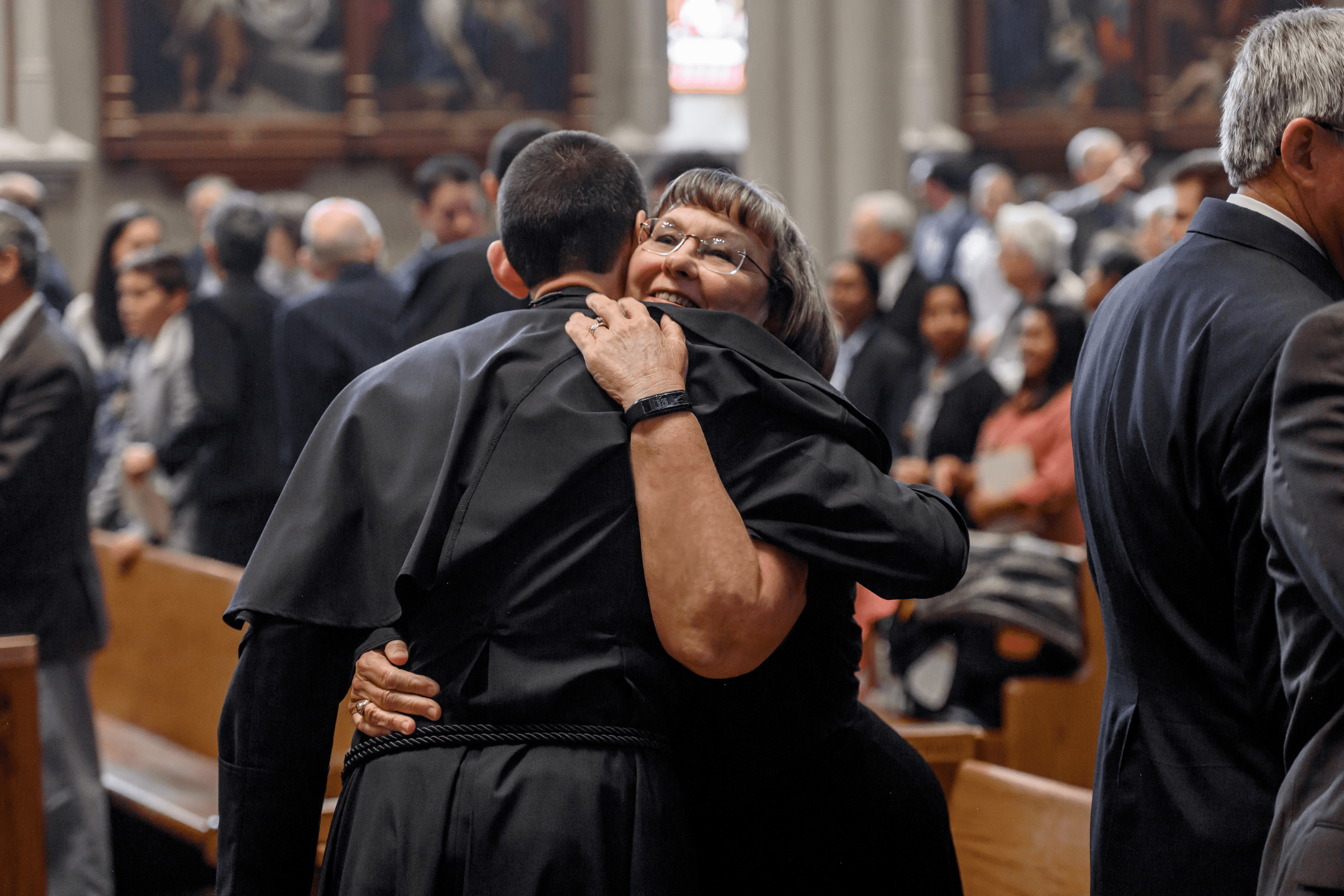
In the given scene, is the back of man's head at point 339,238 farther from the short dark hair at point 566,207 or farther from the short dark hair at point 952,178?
the short dark hair at point 566,207

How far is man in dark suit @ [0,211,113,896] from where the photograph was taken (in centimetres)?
427

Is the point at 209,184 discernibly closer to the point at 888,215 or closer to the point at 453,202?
the point at 888,215

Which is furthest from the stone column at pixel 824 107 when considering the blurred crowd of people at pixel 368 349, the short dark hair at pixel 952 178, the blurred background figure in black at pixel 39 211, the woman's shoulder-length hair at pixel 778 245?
the woman's shoulder-length hair at pixel 778 245

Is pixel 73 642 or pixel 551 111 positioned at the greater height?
pixel 551 111

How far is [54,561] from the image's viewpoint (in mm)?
4359

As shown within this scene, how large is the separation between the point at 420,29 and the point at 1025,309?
7.87m

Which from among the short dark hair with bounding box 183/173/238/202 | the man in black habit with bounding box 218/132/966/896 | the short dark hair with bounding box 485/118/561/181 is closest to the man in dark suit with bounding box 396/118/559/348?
the short dark hair with bounding box 485/118/561/181

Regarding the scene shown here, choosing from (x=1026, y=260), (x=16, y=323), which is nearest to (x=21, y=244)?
(x=16, y=323)

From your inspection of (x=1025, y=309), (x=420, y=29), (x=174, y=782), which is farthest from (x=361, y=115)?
(x=174, y=782)

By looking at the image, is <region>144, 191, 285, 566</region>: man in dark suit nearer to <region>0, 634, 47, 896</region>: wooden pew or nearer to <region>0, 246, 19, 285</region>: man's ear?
<region>0, 246, 19, 285</region>: man's ear

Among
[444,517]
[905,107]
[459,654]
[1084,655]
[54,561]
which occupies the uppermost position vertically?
[905,107]

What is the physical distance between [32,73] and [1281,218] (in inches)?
459

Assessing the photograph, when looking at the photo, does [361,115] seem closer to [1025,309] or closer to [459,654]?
[1025,309]

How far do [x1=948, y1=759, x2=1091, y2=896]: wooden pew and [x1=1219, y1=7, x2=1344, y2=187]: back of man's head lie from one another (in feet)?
4.57
